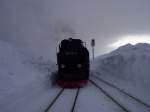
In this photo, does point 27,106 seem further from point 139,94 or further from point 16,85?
point 139,94

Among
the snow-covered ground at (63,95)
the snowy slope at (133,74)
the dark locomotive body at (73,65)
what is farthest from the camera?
the dark locomotive body at (73,65)

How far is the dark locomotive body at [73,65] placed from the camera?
19.1 meters

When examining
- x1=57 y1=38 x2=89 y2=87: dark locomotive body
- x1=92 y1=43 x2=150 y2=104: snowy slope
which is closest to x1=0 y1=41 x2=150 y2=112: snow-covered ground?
x1=92 y1=43 x2=150 y2=104: snowy slope

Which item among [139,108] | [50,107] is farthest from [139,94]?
[50,107]

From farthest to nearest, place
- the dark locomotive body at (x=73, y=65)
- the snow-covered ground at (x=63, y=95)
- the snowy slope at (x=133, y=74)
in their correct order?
the dark locomotive body at (x=73, y=65) < the snowy slope at (x=133, y=74) < the snow-covered ground at (x=63, y=95)

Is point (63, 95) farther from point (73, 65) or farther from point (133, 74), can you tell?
point (133, 74)

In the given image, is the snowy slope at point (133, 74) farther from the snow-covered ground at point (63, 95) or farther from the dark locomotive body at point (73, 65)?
the dark locomotive body at point (73, 65)

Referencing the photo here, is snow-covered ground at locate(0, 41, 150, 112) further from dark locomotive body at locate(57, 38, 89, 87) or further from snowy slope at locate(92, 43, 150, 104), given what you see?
dark locomotive body at locate(57, 38, 89, 87)

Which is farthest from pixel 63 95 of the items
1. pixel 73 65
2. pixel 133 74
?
pixel 133 74

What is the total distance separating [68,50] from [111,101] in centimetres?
818

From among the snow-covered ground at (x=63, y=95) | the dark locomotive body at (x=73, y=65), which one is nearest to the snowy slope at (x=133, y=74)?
the snow-covered ground at (x=63, y=95)

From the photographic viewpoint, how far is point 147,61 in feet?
60.8

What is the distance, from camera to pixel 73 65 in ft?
65.2

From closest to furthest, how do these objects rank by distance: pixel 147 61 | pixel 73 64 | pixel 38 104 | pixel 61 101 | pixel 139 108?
pixel 139 108
pixel 38 104
pixel 61 101
pixel 147 61
pixel 73 64
